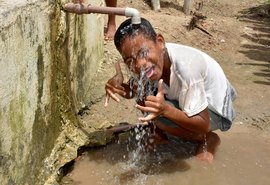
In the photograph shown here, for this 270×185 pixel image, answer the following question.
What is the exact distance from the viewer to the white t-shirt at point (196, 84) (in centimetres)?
269

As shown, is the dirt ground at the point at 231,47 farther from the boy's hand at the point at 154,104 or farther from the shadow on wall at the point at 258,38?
the boy's hand at the point at 154,104

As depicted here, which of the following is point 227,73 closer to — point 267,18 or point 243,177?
point 243,177

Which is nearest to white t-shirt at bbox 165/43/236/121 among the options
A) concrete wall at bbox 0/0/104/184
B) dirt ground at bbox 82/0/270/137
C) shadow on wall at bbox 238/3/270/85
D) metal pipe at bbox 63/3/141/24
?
metal pipe at bbox 63/3/141/24

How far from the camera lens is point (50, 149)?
2.72 meters

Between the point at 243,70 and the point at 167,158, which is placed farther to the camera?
the point at 243,70

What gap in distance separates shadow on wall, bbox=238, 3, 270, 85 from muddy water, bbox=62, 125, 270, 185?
1.43 meters

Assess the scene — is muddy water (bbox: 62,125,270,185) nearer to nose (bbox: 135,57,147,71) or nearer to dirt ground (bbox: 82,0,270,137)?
dirt ground (bbox: 82,0,270,137)

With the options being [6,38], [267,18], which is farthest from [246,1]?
[6,38]

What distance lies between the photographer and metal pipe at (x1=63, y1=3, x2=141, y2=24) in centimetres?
254

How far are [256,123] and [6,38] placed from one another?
2.32 m

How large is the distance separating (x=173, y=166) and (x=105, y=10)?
1131 millimetres

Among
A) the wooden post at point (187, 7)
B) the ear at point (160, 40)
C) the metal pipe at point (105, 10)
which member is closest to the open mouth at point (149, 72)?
the ear at point (160, 40)

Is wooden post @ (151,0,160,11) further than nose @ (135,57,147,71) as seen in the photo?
Yes

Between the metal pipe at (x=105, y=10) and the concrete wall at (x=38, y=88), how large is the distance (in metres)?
0.07
